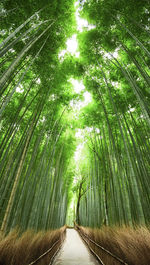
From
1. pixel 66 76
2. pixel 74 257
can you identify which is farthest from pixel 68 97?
pixel 74 257

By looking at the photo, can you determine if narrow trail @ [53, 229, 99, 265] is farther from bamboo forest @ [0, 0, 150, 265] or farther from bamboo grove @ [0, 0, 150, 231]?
bamboo grove @ [0, 0, 150, 231]

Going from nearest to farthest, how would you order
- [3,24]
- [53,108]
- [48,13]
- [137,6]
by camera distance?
[137,6]
[3,24]
[48,13]
[53,108]

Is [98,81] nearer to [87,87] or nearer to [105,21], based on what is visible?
[87,87]

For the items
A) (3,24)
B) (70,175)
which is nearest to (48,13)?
(3,24)

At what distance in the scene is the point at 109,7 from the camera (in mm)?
2926

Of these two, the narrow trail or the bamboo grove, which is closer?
the narrow trail

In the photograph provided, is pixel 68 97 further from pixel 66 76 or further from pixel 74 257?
pixel 74 257

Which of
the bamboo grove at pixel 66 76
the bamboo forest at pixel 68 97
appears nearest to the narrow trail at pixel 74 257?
the bamboo forest at pixel 68 97

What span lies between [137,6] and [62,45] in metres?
2.07

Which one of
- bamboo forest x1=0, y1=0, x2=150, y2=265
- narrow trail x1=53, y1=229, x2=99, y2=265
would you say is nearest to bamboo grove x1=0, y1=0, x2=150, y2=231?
bamboo forest x1=0, y1=0, x2=150, y2=265

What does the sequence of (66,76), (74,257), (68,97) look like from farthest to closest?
(68,97) < (66,76) < (74,257)

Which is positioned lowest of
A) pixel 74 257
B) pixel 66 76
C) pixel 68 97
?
pixel 74 257

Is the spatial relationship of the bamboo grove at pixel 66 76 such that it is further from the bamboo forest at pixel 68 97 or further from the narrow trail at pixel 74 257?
the narrow trail at pixel 74 257

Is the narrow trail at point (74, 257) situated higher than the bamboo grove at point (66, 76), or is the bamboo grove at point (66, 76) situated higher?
the bamboo grove at point (66, 76)
